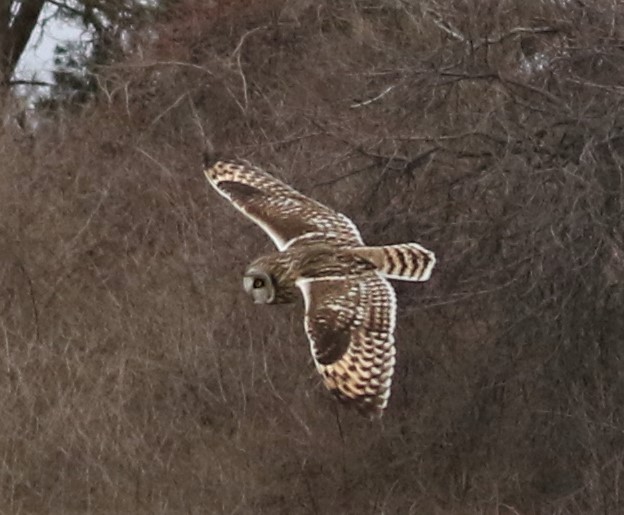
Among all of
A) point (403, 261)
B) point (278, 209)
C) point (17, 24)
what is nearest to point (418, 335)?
point (278, 209)

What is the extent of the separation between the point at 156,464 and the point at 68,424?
514 mm

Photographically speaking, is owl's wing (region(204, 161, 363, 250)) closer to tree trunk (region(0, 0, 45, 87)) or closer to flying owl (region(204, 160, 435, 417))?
flying owl (region(204, 160, 435, 417))

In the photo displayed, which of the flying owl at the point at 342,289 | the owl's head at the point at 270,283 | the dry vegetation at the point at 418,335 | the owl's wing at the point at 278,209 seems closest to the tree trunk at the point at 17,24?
the dry vegetation at the point at 418,335

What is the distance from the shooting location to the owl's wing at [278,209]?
4.74 meters

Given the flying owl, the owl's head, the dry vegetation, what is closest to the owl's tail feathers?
the flying owl

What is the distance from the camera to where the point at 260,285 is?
4.23 metres

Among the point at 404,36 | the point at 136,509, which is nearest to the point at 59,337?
the point at 136,509

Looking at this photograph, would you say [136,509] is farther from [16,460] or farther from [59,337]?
[59,337]

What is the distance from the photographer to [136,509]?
244 inches

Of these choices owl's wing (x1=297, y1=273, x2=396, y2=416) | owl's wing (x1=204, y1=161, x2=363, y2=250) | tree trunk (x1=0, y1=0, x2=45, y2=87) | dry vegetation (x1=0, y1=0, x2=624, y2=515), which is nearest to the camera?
owl's wing (x1=297, y1=273, x2=396, y2=416)

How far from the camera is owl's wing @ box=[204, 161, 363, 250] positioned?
4738mm

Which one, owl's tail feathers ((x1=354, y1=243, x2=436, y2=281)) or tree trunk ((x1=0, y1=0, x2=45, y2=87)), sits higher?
tree trunk ((x1=0, y1=0, x2=45, y2=87))

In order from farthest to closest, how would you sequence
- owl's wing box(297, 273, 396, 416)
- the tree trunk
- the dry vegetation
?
the tree trunk → the dry vegetation → owl's wing box(297, 273, 396, 416)

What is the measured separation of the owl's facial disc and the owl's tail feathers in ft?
1.10
